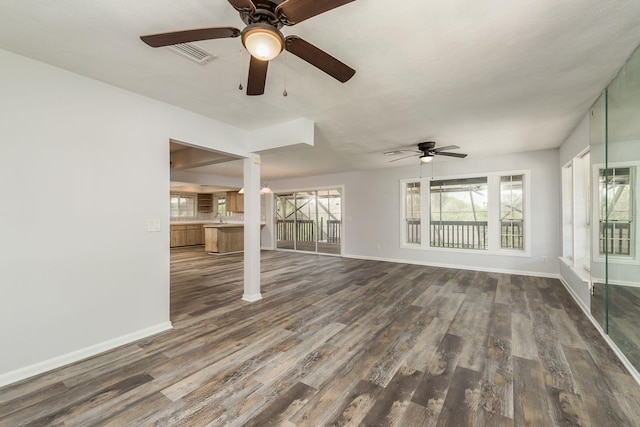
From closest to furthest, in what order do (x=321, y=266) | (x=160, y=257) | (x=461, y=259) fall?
(x=160, y=257) < (x=461, y=259) < (x=321, y=266)

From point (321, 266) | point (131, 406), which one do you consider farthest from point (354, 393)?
point (321, 266)

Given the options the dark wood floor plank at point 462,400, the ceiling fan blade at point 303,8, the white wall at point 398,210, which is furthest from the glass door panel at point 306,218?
the ceiling fan blade at point 303,8

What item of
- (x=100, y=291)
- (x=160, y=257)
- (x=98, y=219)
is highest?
(x=98, y=219)

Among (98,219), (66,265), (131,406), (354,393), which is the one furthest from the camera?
(98,219)

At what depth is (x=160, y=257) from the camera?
2.84 metres

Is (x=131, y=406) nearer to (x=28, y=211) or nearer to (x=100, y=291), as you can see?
(x=100, y=291)

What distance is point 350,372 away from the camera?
2.06 meters

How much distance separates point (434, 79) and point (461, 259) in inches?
181

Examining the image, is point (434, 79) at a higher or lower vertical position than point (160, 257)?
higher

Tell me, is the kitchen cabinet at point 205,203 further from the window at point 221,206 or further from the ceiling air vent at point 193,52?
the ceiling air vent at point 193,52

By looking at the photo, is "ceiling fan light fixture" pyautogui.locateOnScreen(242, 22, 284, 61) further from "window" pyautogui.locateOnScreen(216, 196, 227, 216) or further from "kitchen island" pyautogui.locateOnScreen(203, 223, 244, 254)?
"window" pyautogui.locateOnScreen(216, 196, 227, 216)

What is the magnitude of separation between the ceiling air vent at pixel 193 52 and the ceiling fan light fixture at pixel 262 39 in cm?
78

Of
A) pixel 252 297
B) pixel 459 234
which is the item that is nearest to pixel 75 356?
pixel 252 297

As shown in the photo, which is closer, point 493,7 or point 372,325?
point 493,7
